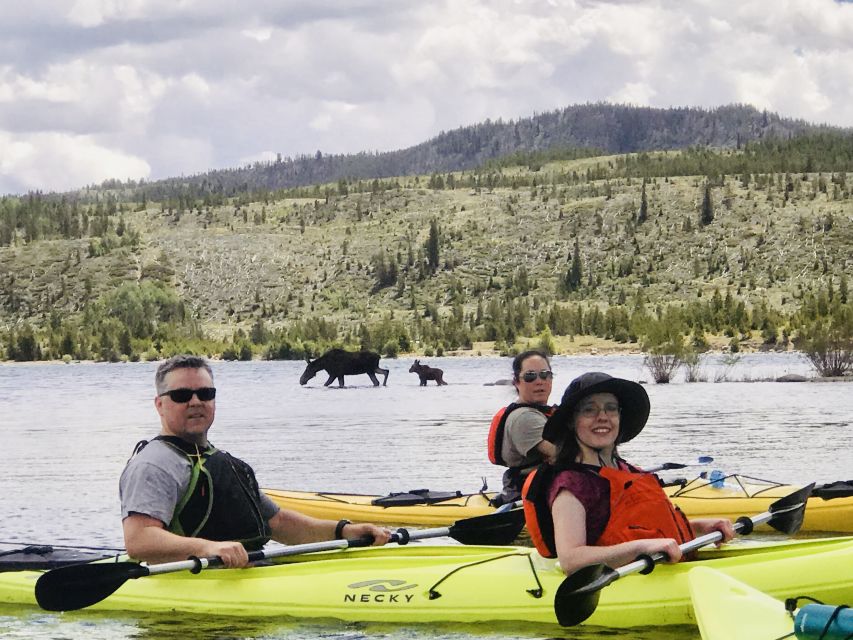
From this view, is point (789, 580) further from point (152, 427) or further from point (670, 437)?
point (152, 427)

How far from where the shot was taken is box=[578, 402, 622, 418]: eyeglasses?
5.91 meters

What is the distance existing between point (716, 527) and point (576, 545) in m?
1.25

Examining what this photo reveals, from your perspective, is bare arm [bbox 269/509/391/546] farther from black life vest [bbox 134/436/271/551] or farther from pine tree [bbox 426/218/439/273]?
pine tree [bbox 426/218/439/273]

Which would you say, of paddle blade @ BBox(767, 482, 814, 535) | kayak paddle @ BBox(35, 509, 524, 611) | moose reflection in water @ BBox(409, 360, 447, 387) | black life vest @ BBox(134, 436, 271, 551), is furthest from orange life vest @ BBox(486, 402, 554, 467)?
moose reflection in water @ BBox(409, 360, 447, 387)

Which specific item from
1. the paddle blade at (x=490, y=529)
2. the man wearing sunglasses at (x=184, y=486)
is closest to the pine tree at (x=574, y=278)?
the paddle blade at (x=490, y=529)

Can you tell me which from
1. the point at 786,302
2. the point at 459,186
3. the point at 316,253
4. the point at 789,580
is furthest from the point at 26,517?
the point at 459,186

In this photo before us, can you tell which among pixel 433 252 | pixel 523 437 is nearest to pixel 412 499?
pixel 523 437

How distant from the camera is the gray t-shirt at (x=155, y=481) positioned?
257 inches

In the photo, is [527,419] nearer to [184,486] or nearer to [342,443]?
[184,486]

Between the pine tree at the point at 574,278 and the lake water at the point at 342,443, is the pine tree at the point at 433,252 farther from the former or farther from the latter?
the lake water at the point at 342,443

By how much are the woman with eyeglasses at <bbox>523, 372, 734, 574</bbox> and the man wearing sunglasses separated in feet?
5.35

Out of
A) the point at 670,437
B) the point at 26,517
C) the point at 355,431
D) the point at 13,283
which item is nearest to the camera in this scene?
the point at 26,517

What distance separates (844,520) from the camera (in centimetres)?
1062

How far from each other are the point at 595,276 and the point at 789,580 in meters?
60.7
